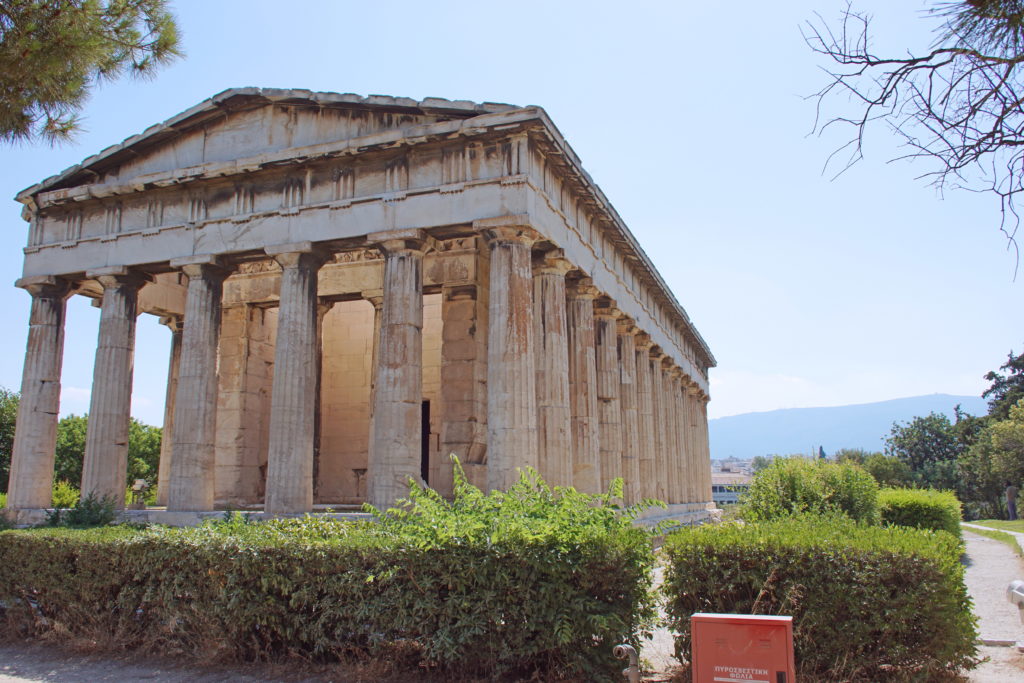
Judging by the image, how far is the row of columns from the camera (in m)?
16.5

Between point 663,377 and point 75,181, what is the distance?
72.0 ft

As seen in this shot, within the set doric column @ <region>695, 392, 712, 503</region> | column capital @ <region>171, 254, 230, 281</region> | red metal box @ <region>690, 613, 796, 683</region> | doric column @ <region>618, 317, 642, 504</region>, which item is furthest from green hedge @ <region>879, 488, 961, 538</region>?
red metal box @ <region>690, 613, 796, 683</region>

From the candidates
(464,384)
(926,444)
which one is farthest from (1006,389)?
(464,384)

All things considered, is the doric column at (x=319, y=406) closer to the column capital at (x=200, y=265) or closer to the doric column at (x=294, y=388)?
the column capital at (x=200, y=265)

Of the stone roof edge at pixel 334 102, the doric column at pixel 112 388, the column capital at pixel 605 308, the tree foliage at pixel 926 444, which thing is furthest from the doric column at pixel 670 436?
the tree foliage at pixel 926 444

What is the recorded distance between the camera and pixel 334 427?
82.2 ft

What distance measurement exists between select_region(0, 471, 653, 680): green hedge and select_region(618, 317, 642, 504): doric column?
15.4 metres

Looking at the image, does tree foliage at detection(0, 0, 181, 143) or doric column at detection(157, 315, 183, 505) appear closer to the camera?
tree foliage at detection(0, 0, 181, 143)

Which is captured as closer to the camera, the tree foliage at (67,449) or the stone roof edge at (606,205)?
the stone roof edge at (606,205)

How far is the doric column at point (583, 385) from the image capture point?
795 inches

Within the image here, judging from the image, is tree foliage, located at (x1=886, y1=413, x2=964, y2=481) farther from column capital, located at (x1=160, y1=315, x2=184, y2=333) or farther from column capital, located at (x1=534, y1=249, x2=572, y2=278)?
column capital, located at (x1=160, y1=315, x2=184, y2=333)

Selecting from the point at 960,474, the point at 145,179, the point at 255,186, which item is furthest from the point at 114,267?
the point at 960,474

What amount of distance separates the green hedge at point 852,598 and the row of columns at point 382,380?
27.2ft

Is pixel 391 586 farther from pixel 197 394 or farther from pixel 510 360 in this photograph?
pixel 197 394
